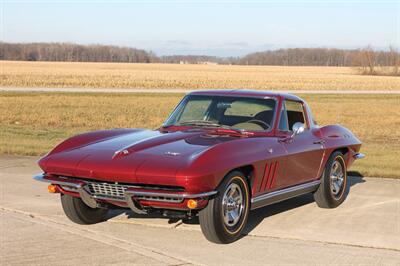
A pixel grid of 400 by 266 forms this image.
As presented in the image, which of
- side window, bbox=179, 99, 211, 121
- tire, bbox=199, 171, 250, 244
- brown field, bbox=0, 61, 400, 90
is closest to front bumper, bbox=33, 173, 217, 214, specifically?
tire, bbox=199, 171, 250, 244

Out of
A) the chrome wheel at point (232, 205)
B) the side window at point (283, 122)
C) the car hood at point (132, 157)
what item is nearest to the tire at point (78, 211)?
the car hood at point (132, 157)

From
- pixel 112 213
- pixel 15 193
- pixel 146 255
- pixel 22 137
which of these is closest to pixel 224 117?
pixel 112 213

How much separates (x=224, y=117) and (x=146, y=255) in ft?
7.46

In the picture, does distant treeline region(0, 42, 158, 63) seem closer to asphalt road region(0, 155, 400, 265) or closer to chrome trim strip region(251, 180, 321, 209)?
asphalt road region(0, 155, 400, 265)

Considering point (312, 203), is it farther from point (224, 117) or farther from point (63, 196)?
point (63, 196)

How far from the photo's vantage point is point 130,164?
545 centimetres

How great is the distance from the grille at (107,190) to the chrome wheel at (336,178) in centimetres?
313

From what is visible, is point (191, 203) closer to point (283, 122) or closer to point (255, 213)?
point (255, 213)

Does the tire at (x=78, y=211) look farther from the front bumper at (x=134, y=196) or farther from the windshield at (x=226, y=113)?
the windshield at (x=226, y=113)

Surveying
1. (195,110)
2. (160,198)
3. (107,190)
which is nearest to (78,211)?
(107,190)

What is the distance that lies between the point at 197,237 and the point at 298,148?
173 cm

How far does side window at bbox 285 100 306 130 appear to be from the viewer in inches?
290

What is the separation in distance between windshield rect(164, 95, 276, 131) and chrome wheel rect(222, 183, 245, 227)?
1.12 metres

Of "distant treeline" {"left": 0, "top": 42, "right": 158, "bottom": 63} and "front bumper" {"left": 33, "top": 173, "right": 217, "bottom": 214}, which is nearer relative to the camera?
"front bumper" {"left": 33, "top": 173, "right": 217, "bottom": 214}
